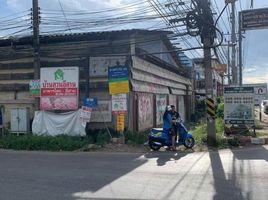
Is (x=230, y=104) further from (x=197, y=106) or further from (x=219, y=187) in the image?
(x=197, y=106)

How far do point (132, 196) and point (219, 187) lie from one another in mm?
1917

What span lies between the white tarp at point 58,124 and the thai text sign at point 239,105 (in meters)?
6.97

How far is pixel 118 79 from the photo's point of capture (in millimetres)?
17875

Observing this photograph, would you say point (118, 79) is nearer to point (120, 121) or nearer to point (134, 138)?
point (120, 121)

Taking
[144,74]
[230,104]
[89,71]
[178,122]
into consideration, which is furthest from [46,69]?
[230,104]

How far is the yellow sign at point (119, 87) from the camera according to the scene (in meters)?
17.7

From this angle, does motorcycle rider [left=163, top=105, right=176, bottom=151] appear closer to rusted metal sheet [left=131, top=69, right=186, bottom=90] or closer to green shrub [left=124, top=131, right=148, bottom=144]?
green shrub [left=124, top=131, right=148, bottom=144]

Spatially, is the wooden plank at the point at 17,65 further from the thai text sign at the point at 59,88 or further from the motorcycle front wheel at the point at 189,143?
the motorcycle front wheel at the point at 189,143

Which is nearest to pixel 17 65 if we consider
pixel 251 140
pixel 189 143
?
pixel 189 143

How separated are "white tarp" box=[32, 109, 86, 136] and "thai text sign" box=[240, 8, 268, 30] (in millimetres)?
10801

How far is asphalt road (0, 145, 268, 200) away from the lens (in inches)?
320

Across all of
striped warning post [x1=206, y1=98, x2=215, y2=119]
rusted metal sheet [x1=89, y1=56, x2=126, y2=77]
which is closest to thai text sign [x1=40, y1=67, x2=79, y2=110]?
rusted metal sheet [x1=89, y1=56, x2=126, y2=77]

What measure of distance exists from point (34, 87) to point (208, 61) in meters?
8.23

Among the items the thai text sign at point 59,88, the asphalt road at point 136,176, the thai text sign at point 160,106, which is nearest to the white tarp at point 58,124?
the thai text sign at point 59,88
